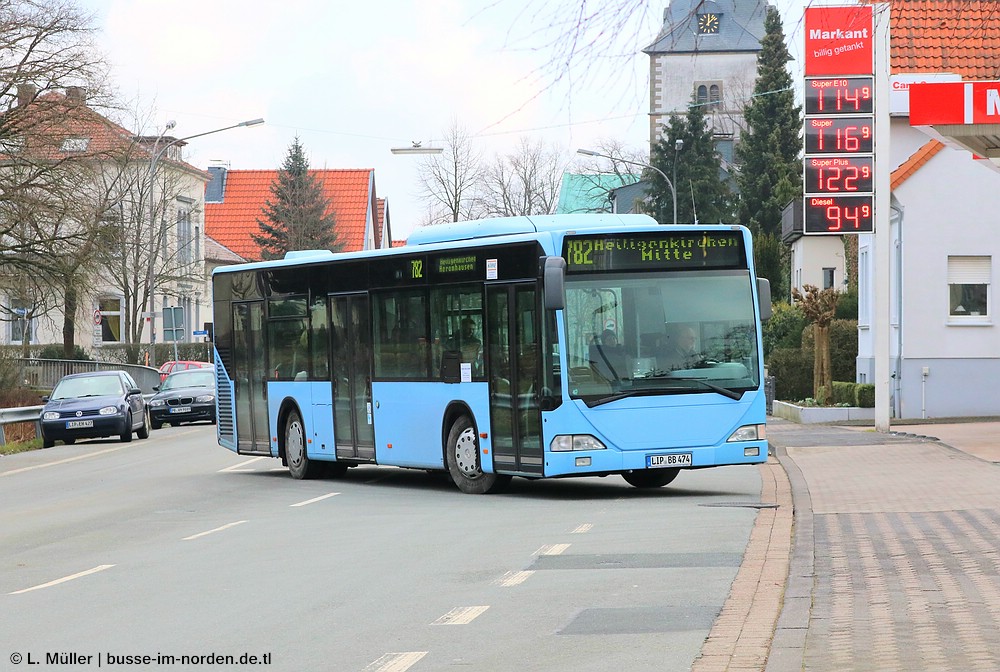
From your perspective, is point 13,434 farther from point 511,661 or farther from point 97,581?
point 511,661

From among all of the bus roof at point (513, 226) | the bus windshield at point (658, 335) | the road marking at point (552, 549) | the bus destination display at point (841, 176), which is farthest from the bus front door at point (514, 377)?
the bus destination display at point (841, 176)

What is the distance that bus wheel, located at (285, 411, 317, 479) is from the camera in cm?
2162

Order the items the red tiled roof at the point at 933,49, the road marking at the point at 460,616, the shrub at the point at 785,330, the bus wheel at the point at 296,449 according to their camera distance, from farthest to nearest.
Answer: the shrub at the point at 785,330
the red tiled roof at the point at 933,49
the bus wheel at the point at 296,449
the road marking at the point at 460,616

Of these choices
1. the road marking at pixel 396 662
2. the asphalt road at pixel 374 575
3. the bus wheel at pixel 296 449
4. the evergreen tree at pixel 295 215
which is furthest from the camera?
the evergreen tree at pixel 295 215

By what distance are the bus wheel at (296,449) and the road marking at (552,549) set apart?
30.6 feet

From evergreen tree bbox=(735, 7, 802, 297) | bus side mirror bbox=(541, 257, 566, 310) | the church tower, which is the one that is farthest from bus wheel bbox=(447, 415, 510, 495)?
the church tower

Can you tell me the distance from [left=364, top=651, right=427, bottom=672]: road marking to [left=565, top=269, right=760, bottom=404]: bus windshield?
8.41m

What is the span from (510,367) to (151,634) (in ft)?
27.8

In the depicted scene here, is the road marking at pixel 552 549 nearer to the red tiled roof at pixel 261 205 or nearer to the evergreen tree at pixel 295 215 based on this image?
the evergreen tree at pixel 295 215

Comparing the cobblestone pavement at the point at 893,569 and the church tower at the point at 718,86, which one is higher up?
the church tower at the point at 718,86

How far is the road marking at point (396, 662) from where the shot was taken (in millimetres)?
7672

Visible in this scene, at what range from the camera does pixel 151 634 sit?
8.91m

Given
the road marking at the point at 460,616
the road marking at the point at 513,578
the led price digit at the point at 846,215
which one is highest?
the led price digit at the point at 846,215

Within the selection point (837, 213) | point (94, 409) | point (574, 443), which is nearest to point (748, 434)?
point (574, 443)
